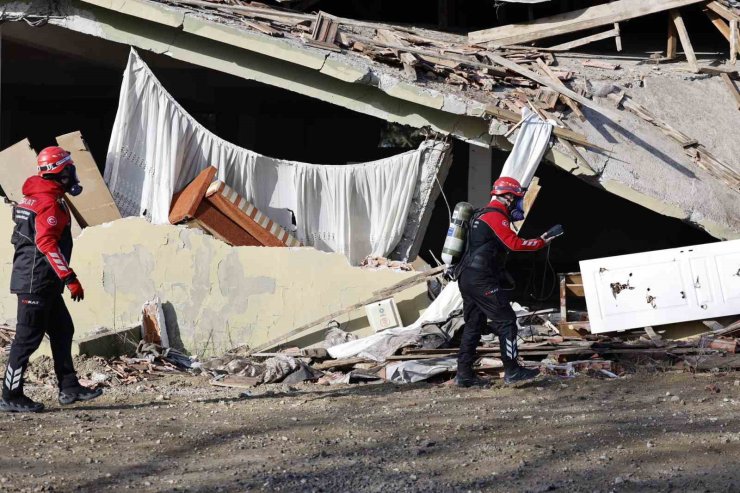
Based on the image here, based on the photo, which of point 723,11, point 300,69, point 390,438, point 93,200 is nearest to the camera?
point 390,438

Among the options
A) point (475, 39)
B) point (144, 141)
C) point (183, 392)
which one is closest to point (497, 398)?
point (183, 392)

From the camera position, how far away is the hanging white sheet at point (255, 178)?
12.2m

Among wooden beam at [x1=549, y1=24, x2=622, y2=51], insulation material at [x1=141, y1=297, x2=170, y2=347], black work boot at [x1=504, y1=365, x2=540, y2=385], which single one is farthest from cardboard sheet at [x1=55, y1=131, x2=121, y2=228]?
wooden beam at [x1=549, y1=24, x2=622, y2=51]

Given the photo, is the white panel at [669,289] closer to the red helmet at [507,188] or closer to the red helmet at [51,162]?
the red helmet at [507,188]

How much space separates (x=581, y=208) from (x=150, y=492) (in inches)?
518

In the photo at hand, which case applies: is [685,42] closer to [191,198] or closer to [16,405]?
[191,198]

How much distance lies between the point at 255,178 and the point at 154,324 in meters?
2.13

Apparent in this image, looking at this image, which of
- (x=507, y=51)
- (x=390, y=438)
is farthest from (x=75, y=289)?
(x=507, y=51)

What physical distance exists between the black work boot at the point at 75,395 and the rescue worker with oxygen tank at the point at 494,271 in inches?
122

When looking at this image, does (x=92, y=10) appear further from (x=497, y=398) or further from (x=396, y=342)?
(x=497, y=398)

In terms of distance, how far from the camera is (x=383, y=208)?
40.7 ft

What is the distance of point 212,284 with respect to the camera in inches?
457

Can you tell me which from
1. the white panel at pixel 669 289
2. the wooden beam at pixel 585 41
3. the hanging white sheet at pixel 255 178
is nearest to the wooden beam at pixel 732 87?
the wooden beam at pixel 585 41

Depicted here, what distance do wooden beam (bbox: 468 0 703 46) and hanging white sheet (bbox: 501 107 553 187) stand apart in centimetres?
286
